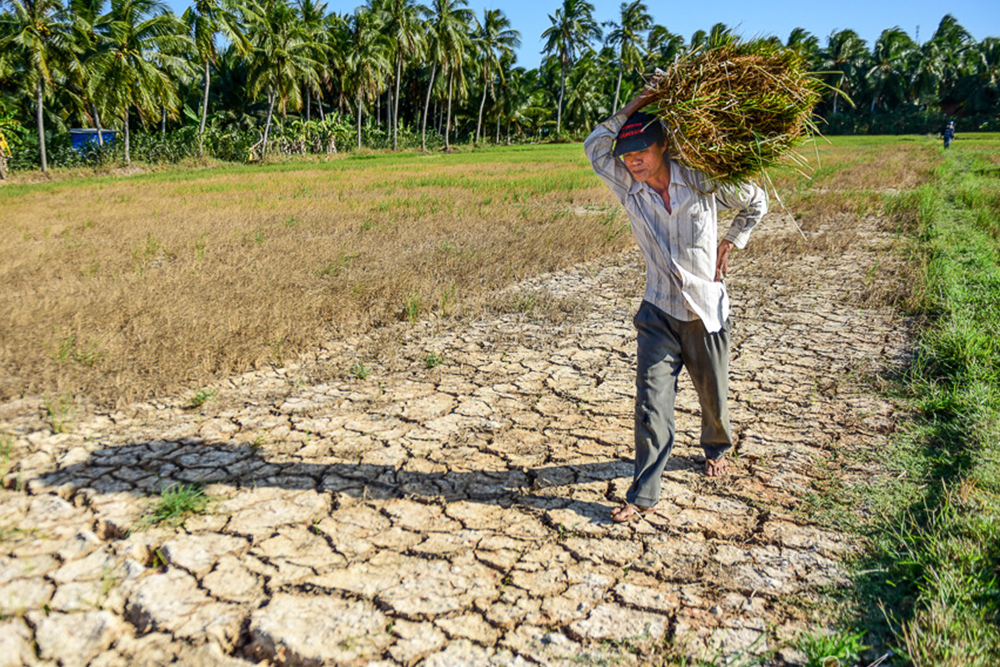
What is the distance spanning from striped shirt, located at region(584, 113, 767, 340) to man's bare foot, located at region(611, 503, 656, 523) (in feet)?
2.47

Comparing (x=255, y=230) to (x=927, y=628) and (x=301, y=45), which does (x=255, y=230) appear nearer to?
(x=927, y=628)

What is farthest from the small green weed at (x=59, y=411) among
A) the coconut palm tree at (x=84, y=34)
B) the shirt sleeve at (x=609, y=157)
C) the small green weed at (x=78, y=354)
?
the coconut palm tree at (x=84, y=34)

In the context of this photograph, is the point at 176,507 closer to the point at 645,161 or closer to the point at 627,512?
the point at 627,512

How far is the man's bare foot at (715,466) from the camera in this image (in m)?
3.06

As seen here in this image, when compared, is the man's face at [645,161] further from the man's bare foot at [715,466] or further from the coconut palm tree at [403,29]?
the coconut palm tree at [403,29]

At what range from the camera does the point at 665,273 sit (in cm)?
266

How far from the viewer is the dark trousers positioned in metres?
2.64

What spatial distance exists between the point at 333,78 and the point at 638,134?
40077 millimetres

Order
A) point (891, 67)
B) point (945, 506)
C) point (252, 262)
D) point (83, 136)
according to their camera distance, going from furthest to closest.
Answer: point (891, 67) < point (83, 136) < point (252, 262) < point (945, 506)

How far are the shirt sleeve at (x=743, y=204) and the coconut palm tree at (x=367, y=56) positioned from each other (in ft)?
108

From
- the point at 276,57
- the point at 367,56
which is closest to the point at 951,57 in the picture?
the point at 367,56

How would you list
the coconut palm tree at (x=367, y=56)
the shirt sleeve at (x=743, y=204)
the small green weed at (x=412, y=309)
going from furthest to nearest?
1. the coconut palm tree at (x=367, y=56)
2. the small green weed at (x=412, y=309)
3. the shirt sleeve at (x=743, y=204)

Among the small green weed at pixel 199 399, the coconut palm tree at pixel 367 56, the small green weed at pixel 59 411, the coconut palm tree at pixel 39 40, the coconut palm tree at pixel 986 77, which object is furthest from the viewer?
the coconut palm tree at pixel 986 77

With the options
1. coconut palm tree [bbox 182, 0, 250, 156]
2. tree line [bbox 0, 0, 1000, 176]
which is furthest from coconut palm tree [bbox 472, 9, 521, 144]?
coconut palm tree [bbox 182, 0, 250, 156]
